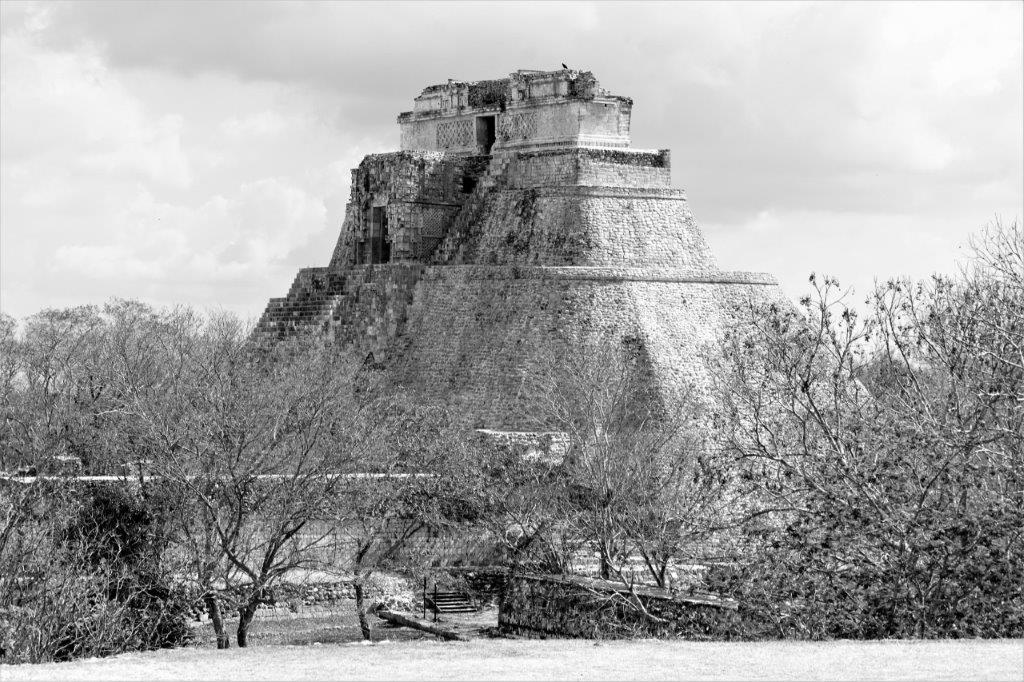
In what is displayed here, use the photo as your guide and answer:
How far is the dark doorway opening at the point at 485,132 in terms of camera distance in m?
45.7

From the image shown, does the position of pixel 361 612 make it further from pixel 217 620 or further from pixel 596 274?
pixel 596 274

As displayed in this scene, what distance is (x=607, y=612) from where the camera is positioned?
21.3 meters

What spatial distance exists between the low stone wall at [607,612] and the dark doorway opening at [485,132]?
2281 cm

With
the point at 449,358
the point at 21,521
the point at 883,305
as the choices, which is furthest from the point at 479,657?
the point at 449,358

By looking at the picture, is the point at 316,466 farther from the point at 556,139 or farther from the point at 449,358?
the point at 556,139

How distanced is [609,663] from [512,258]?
27.4 m

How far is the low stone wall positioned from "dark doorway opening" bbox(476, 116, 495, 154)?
74.8 feet

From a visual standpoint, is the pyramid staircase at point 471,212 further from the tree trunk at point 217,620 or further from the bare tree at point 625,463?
the tree trunk at point 217,620

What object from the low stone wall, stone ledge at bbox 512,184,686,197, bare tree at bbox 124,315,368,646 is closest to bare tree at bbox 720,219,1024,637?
the low stone wall

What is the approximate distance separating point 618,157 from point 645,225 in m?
2.17

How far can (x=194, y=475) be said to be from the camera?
2520 centimetres

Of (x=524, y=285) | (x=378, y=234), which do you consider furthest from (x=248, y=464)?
(x=378, y=234)

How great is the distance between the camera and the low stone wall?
773 inches

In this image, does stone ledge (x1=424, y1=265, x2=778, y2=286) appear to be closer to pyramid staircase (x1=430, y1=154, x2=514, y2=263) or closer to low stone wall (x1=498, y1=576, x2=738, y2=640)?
pyramid staircase (x1=430, y1=154, x2=514, y2=263)
